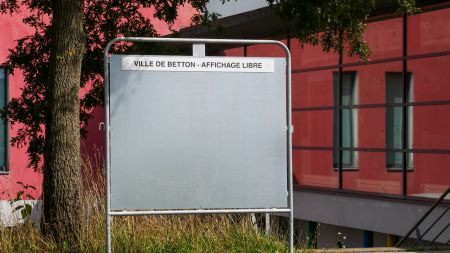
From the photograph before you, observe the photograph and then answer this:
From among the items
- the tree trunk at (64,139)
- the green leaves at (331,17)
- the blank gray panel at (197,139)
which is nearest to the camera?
the blank gray panel at (197,139)

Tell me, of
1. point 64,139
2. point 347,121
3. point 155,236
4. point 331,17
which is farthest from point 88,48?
point 347,121

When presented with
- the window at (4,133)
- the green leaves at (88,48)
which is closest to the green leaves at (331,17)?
the green leaves at (88,48)

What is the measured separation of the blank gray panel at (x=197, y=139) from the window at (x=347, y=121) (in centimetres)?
1157

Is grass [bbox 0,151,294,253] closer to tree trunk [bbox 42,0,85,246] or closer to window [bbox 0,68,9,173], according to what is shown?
tree trunk [bbox 42,0,85,246]

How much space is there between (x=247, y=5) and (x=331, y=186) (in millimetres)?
4593

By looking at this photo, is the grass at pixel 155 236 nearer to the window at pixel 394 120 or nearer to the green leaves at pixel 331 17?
the green leaves at pixel 331 17

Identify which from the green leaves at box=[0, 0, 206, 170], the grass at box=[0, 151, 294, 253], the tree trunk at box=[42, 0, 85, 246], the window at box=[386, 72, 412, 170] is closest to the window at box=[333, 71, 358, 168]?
the window at box=[386, 72, 412, 170]

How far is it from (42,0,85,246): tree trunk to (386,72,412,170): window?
9.34 m

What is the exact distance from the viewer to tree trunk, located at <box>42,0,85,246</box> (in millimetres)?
10664

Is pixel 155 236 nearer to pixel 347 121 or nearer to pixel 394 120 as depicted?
pixel 394 120

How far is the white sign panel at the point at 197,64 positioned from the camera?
883 cm

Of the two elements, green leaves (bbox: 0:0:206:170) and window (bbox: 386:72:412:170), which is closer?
green leaves (bbox: 0:0:206:170)

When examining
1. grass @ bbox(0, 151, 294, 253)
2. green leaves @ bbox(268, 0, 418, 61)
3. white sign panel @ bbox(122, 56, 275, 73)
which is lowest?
grass @ bbox(0, 151, 294, 253)

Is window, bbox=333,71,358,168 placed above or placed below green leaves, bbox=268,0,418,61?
below
